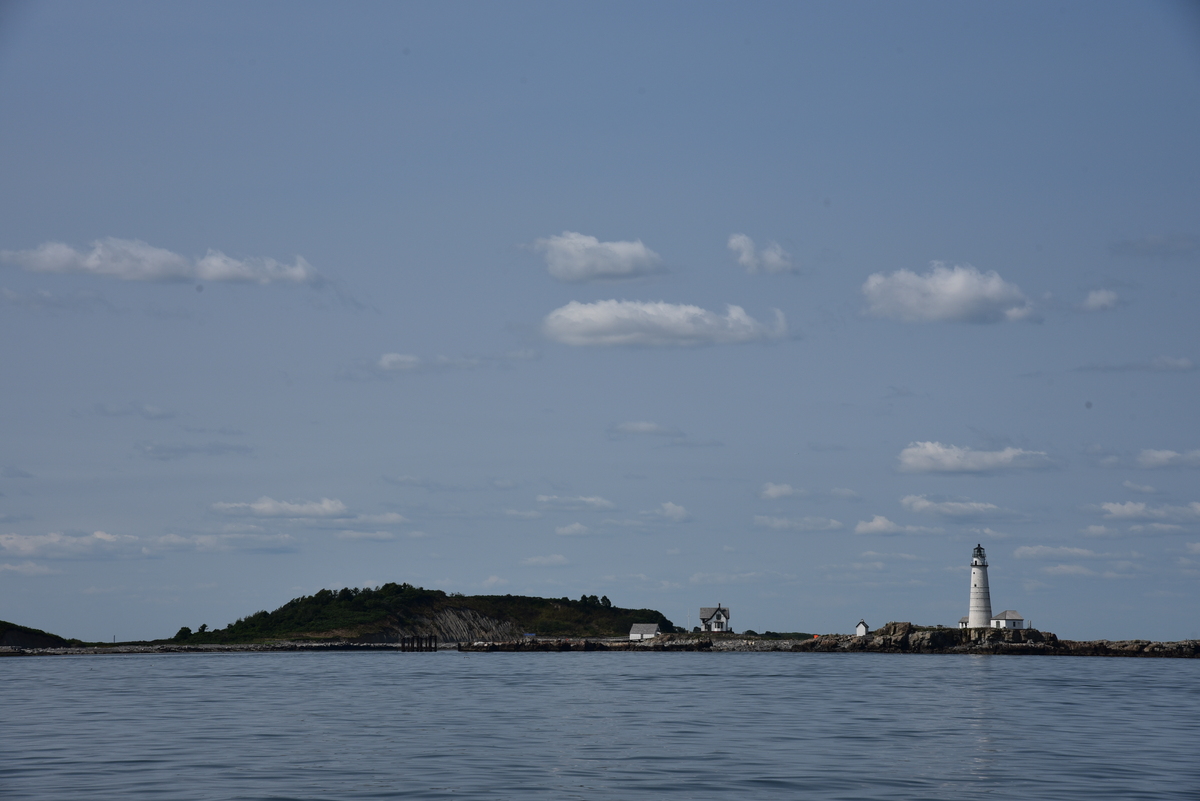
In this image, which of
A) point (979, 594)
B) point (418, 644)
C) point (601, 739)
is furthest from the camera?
point (418, 644)

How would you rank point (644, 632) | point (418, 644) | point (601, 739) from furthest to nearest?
point (644, 632), point (418, 644), point (601, 739)

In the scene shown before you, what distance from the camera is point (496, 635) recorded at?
156 meters

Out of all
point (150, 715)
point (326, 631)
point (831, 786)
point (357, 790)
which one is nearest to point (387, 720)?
point (150, 715)

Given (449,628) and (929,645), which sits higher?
(929,645)

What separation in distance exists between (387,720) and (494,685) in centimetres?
2200

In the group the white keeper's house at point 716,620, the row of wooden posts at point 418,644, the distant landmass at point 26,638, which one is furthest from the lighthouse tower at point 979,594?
the distant landmass at point 26,638

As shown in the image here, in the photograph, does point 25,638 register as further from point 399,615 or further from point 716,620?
point 716,620

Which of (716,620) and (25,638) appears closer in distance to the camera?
(25,638)

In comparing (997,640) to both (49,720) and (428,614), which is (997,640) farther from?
(49,720)

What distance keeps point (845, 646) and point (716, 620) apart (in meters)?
25.3

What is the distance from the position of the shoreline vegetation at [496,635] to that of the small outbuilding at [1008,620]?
55.3 inches

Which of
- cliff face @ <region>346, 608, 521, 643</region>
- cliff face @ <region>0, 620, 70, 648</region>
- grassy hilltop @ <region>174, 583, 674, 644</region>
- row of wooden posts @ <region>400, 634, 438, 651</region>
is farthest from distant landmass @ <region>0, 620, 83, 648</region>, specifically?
row of wooden posts @ <region>400, 634, 438, 651</region>

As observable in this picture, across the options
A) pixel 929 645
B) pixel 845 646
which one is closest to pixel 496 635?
pixel 845 646

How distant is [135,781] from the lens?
2516cm
